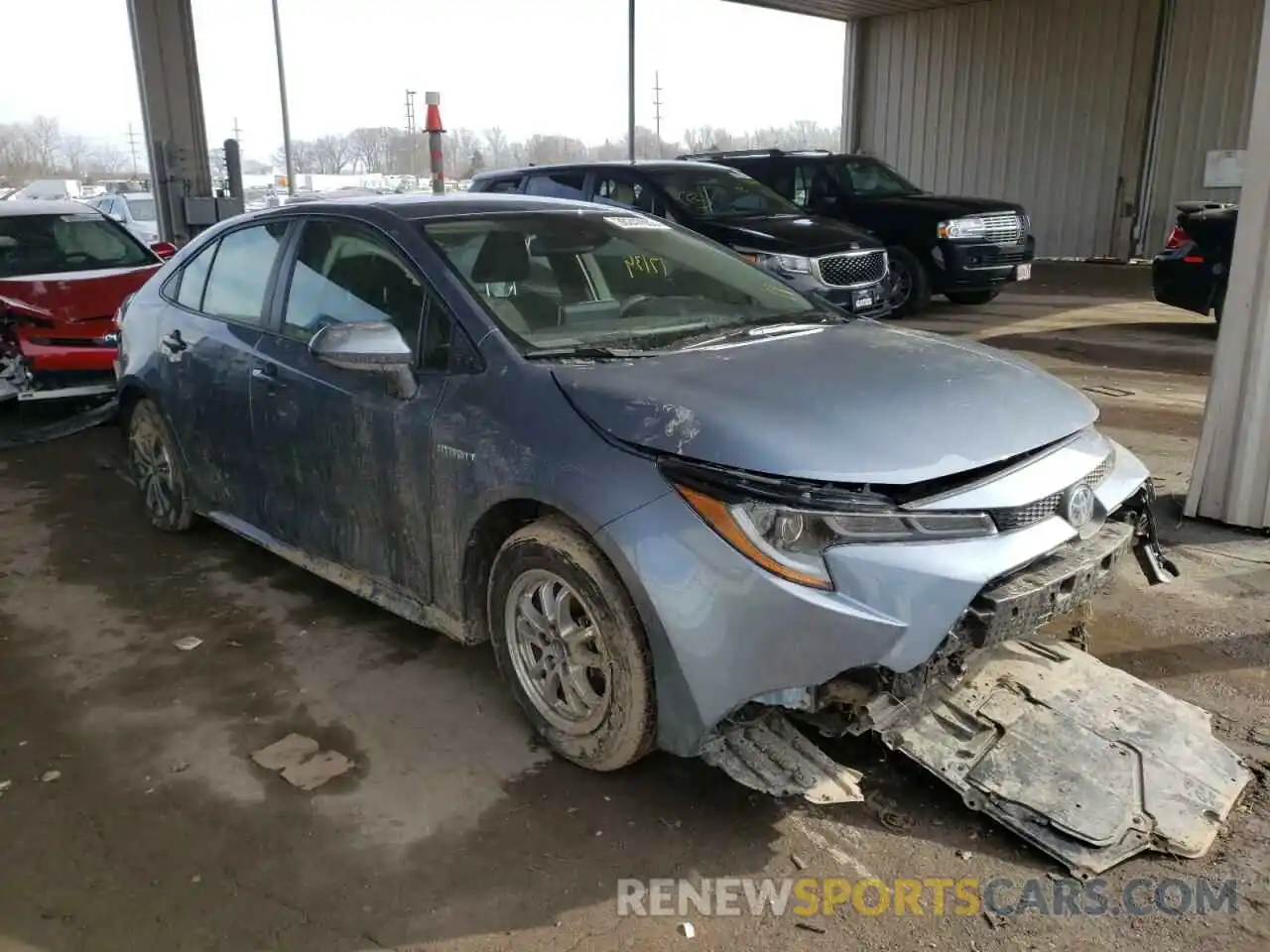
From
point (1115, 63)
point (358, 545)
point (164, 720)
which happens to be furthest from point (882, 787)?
point (1115, 63)

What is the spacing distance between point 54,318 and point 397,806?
20.2 feet

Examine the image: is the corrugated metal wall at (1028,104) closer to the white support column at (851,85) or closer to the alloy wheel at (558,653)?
the white support column at (851,85)

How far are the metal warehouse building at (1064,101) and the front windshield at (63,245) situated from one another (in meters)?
13.2

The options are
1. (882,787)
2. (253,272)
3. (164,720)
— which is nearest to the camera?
(882,787)

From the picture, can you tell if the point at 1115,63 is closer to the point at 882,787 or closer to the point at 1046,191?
the point at 1046,191

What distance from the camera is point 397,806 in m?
3.01

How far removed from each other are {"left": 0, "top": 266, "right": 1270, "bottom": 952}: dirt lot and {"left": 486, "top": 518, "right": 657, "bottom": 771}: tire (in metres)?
0.18

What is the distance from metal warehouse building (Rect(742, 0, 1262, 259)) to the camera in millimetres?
16453

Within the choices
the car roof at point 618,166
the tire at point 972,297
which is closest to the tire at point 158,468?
the car roof at point 618,166

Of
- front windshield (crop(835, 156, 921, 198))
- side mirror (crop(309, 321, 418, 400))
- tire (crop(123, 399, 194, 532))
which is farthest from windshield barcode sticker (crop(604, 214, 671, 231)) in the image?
front windshield (crop(835, 156, 921, 198))

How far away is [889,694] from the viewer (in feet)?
8.74

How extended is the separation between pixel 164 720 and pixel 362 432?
3.85 feet

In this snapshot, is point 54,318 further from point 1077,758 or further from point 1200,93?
point 1200,93

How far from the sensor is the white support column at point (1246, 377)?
4.67m
